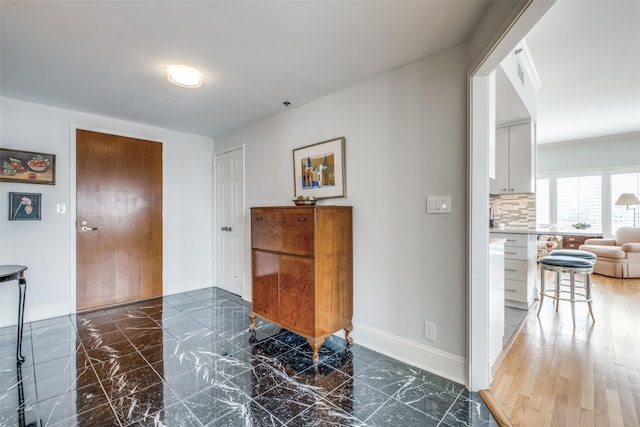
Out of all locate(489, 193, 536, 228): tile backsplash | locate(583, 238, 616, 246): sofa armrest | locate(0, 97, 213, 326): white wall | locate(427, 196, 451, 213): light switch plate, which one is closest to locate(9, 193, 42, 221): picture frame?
locate(0, 97, 213, 326): white wall

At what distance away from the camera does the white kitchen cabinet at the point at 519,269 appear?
322 cm

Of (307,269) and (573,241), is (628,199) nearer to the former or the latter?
(573,241)

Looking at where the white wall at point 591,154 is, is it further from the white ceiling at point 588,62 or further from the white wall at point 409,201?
the white wall at point 409,201

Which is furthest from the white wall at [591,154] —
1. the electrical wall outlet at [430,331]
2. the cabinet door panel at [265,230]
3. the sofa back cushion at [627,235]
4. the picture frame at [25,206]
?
the picture frame at [25,206]

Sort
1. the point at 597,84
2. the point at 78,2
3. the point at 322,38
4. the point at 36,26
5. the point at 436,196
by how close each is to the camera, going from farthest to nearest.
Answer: the point at 597,84 < the point at 436,196 < the point at 322,38 < the point at 36,26 < the point at 78,2

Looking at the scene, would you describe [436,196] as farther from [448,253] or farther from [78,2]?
[78,2]

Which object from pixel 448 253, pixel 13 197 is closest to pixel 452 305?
pixel 448 253

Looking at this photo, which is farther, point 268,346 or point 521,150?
point 521,150

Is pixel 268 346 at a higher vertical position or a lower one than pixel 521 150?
lower

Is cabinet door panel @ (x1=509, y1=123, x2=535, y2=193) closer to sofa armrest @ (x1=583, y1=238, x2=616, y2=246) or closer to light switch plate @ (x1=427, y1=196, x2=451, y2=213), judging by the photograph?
light switch plate @ (x1=427, y1=196, x2=451, y2=213)

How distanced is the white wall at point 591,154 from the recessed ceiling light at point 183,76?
296 inches

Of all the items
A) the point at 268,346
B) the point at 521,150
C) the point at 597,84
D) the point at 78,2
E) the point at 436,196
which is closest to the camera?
the point at 78,2

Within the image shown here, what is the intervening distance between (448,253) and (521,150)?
263 centimetres

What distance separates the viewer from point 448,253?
1974 millimetres
